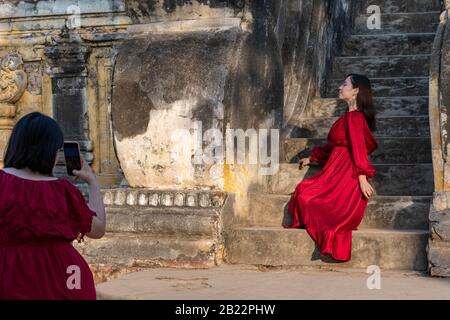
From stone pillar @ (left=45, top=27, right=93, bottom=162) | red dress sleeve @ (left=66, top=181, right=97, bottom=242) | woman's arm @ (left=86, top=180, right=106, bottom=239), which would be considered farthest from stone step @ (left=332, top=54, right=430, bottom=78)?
red dress sleeve @ (left=66, top=181, right=97, bottom=242)

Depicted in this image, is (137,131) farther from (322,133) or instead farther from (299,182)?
(322,133)

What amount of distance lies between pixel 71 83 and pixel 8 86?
0.57 m

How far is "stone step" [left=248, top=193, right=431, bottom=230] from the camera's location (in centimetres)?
656

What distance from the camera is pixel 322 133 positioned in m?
8.11

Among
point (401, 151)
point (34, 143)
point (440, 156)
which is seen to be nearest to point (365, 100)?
point (401, 151)

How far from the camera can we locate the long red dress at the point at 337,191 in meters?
6.33

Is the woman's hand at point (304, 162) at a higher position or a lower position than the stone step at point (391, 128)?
lower

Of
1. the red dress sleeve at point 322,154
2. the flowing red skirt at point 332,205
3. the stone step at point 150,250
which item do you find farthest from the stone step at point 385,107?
the stone step at point 150,250

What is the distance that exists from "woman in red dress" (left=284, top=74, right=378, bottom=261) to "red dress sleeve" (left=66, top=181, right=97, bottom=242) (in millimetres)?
2242

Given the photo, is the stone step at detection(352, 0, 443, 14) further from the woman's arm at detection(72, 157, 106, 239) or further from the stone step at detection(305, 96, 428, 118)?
the woman's arm at detection(72, 157, 106, 239)

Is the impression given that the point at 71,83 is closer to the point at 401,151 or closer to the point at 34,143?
the point at 401,151

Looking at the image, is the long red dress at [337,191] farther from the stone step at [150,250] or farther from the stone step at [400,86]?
the stone step at [400,86]

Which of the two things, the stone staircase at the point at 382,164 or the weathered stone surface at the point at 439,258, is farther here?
the stone staircase at the point at 382,164

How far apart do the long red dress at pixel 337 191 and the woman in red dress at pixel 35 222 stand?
2.37 metres
